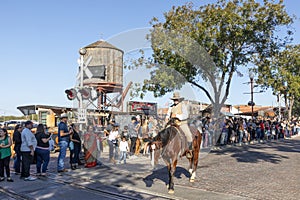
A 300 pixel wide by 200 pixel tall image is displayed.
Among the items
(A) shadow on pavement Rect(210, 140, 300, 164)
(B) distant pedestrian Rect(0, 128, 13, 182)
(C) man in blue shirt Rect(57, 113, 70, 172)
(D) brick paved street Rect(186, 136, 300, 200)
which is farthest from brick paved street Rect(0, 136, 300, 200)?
(A) shadow on pavement Rect(210, 140, 300, 164)

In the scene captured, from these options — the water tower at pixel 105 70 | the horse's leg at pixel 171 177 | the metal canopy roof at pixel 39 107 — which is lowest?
the horse's leg at pixel 171 177

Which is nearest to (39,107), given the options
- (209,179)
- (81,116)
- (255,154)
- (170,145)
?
(81,116)

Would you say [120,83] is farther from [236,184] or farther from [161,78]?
[236,184]

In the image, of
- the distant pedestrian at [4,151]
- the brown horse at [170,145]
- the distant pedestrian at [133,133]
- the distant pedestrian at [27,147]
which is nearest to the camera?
the brown horse at [170,145]

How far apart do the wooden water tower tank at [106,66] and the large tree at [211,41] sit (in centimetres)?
496

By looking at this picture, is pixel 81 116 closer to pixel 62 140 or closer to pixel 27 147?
pixel 62 140

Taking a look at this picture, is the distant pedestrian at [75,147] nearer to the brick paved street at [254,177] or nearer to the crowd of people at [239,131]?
the brick paved street at [254,177]

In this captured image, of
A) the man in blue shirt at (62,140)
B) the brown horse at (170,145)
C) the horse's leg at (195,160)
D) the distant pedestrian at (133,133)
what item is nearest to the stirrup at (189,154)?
the horse's leg at (195,160)

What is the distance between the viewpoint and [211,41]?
54.4 ft

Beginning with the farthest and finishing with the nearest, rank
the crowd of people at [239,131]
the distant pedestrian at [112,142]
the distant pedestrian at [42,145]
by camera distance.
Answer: the crowd of people at [239,131]
the distant pedestrian at [112,142]
the distant pedestrian at [42,145]

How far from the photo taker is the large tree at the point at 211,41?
16406 mm

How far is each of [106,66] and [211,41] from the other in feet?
30.2

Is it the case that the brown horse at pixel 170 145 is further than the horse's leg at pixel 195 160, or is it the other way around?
the horse's leg at pixel 195 160

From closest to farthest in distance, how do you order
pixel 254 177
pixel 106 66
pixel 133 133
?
pixel 254 177 → pixel 133 133 → pixel 106 66
